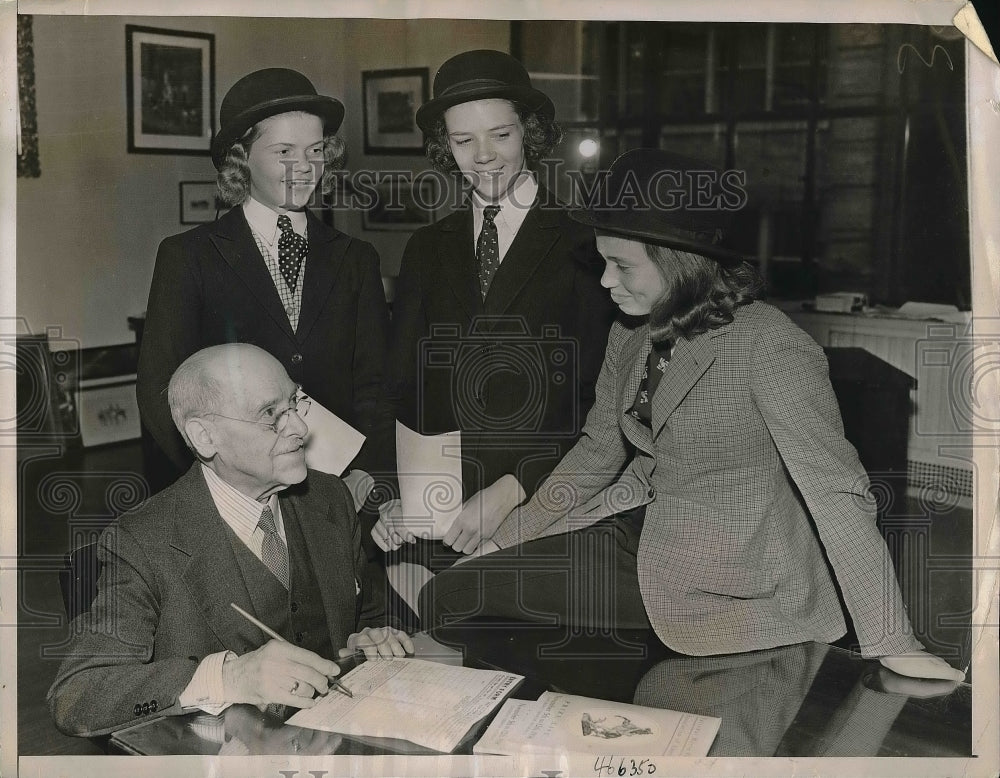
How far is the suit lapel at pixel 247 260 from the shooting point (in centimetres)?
169

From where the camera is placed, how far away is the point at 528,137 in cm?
170

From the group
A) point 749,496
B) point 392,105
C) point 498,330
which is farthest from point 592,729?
point 392,105

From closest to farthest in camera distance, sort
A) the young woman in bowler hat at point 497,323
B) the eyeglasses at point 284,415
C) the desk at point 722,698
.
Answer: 1. the desk at point 722,698
2. the eyeglasses at point 284,415
3. the young woman in bowler hat at point 497,323

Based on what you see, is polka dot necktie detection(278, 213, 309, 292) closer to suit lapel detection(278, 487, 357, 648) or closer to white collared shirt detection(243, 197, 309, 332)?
white collared shirt detection(243, 197, 309, 332)

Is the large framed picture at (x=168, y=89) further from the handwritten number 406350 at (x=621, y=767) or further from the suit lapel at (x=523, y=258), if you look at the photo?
the handwritten number 406350 at (x=621, y=767)

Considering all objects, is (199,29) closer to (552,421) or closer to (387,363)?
(387,363)

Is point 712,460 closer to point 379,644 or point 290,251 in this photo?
point 379,644

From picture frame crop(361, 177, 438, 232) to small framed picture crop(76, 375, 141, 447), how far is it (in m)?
0.57

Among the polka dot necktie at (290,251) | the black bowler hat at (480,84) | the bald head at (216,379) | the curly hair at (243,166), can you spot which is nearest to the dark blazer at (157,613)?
the bald head at (216,379)

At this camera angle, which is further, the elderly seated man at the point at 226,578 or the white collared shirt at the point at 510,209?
the white collared shirt at the point at 510,209

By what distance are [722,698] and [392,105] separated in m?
1.27

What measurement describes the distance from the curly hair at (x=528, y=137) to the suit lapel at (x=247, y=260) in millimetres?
392

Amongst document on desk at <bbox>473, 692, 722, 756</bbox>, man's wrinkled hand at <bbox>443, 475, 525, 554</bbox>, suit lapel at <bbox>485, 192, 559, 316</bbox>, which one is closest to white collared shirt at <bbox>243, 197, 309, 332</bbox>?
suit lapel at <bbox>485, 192, 559, 316</bbox>

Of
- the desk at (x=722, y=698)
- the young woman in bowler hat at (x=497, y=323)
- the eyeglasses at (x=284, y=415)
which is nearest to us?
the desk at (x=722, y=698)
